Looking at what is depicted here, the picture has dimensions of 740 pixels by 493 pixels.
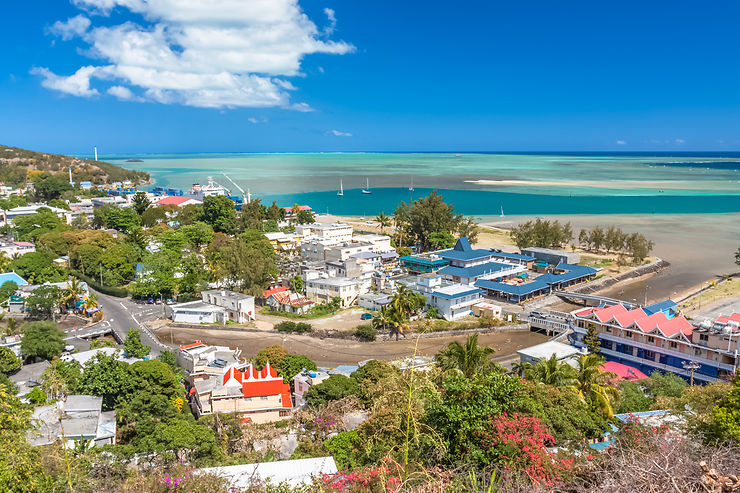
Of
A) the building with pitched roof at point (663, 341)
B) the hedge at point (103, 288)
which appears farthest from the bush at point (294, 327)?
the building with pitched roof at point (663, 341)

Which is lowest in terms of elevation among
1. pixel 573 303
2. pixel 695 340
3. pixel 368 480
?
pixel 573 303

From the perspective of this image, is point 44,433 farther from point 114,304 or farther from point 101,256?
point 101,256

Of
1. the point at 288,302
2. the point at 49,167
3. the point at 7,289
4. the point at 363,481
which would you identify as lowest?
the point at 288,302

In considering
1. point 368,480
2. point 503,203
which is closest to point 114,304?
point 368,480

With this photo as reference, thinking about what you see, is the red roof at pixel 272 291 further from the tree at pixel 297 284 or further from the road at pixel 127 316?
the road at pixel 127 316

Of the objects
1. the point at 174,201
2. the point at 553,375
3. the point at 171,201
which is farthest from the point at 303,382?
the point at 171,201

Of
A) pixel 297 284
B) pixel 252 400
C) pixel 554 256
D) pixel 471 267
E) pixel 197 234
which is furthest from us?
pixel 197 234

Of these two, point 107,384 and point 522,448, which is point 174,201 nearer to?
point 107,384
